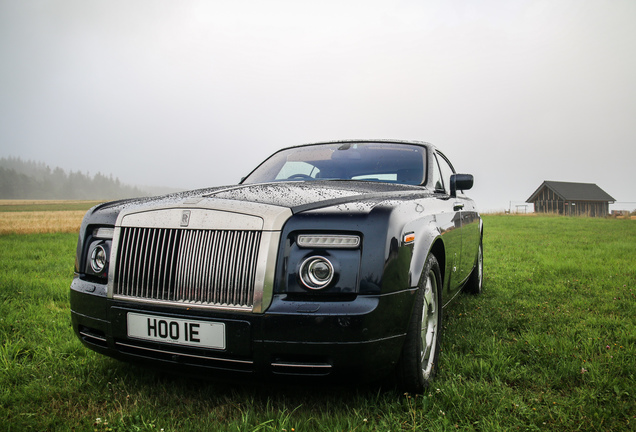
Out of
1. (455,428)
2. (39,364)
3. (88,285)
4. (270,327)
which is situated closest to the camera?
(270,327)

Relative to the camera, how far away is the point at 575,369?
2854 mm

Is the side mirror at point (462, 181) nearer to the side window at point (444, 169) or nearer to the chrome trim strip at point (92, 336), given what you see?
the side window at point (444, 169)

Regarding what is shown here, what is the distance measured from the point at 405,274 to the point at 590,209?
62.4 meters

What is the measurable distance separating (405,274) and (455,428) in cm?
75

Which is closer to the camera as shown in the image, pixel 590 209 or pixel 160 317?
pixel 160 317

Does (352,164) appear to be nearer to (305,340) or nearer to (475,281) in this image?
(305,340)

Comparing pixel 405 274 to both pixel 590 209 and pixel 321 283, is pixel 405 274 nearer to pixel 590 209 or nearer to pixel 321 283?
pixel 321 283

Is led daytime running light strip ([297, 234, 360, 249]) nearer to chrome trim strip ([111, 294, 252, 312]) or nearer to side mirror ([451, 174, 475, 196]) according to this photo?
chrome trim strip ([111, 294, 252, 312])

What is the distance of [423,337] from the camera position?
8.51ft

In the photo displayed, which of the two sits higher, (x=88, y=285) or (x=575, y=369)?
(x=88, y=285)

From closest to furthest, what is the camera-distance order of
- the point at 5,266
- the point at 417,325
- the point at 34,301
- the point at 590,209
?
the point at 417,325
the point at 34,301
the point at 5,266
the point at 590,209

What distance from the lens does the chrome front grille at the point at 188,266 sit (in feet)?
6.72

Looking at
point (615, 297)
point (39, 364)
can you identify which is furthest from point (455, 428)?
point (615, 297)

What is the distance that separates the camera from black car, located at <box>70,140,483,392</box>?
198 centimetres
